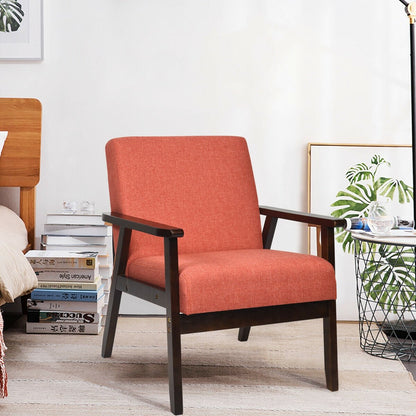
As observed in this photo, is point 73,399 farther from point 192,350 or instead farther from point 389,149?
point 389,149

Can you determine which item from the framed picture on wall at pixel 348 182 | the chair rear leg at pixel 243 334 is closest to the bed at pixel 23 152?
the chair rear leg at pixel 243 334

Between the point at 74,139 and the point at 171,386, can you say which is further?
the point at 74,139

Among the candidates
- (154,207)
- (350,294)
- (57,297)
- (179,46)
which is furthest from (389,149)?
(57,297)

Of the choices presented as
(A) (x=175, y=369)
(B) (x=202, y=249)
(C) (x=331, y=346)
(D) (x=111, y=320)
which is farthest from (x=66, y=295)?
(C) (x=331, y=346)

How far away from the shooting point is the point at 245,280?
7.06ft

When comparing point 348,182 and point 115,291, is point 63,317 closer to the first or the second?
point 115,291

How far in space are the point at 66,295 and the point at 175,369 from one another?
1099 mm

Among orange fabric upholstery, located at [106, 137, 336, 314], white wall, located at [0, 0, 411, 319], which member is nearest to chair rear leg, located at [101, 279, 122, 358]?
orange fabric upholstery, located at [106, 137, 336, 314]

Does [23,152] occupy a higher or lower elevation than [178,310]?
higher

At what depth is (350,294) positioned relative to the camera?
3.46 m

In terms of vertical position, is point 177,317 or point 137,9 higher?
point 137,9

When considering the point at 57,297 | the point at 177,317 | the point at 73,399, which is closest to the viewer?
the point at 177,317

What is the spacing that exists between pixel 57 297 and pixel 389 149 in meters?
1.82

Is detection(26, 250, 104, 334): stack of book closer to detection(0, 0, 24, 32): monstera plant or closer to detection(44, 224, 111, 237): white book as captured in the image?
detection(44, 224, 111, 237): white book
